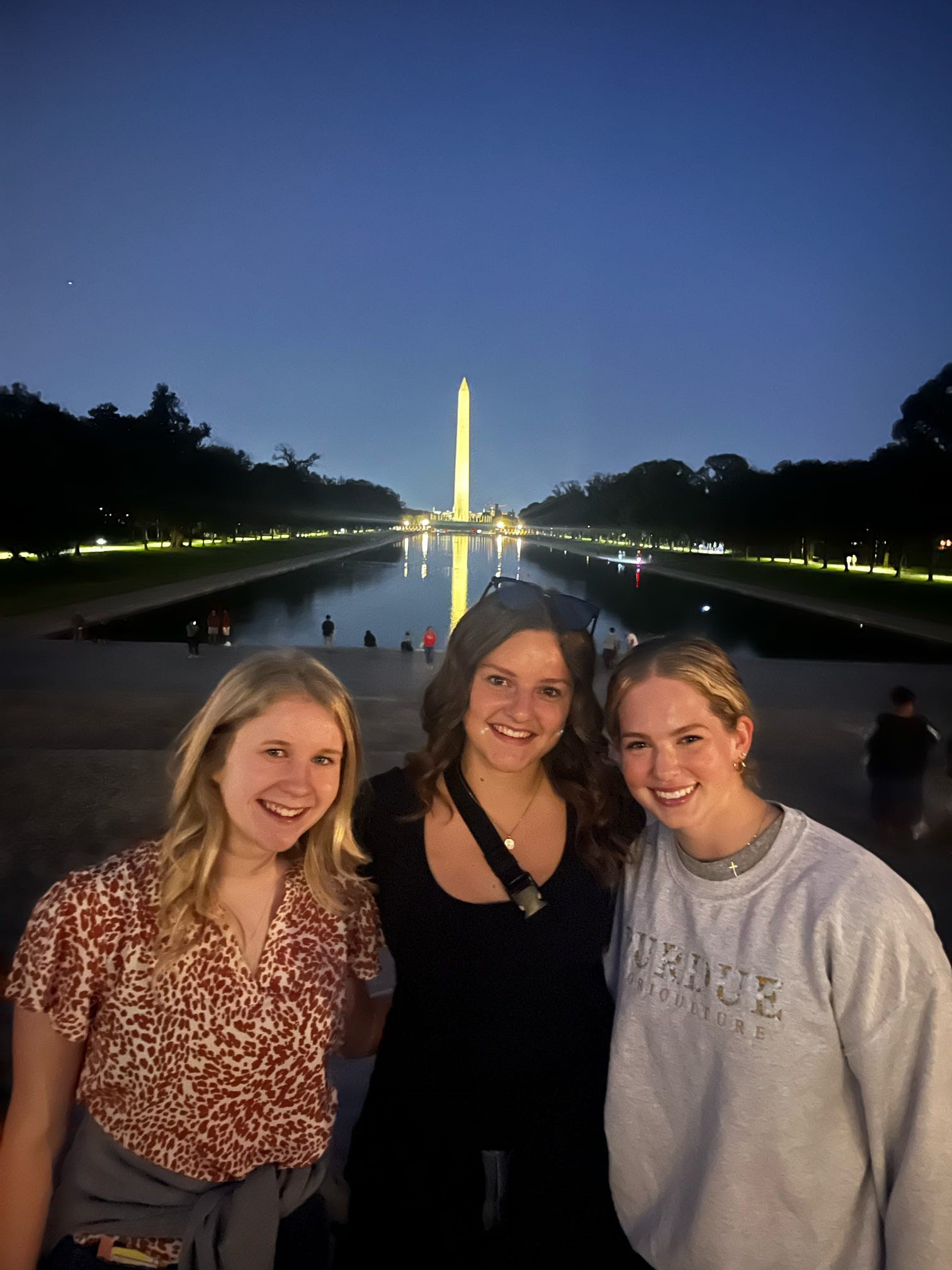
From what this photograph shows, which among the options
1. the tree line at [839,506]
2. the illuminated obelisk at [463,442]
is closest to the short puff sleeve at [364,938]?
the tree line at [839,506]

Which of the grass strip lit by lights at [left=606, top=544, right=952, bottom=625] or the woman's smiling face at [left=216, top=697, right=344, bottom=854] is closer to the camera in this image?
the woman's smiling face at [left=216, top=697, right=344, bottom=854]

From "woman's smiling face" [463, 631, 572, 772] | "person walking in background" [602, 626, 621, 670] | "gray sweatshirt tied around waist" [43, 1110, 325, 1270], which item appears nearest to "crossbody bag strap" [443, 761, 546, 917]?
"woman's smiling face" [463, 631, 572, 772]

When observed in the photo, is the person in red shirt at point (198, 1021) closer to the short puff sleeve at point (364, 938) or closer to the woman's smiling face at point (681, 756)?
the short puff sleeve at point (364, 938)

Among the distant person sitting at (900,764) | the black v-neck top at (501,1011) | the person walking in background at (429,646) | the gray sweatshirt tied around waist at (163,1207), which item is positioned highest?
the black v-neck top at (501,1011)

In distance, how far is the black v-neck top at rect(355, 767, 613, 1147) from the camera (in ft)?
6.99

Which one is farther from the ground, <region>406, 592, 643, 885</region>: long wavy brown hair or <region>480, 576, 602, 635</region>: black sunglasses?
<region>480, 576, 602, 635</region>: black sunglasses

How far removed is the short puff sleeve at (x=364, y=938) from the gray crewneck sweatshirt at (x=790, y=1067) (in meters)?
0.65

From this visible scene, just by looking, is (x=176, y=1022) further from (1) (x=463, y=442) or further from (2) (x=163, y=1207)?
(1) (x=463, y=442)

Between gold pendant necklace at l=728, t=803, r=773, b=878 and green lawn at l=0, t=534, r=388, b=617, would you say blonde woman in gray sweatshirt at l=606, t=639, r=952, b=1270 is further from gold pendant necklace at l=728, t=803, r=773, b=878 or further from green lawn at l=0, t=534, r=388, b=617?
green lawn at l=0, t=534, r=388, b=617

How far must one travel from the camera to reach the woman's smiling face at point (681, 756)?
1.92 meters

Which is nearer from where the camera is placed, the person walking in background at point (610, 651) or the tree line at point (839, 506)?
the person walking in background at point (610, 651)

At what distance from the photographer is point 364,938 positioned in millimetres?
2217

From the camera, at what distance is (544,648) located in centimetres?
238

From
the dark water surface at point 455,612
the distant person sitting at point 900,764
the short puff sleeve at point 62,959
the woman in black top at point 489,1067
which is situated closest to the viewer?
the short puff sleeve at point 62,959
